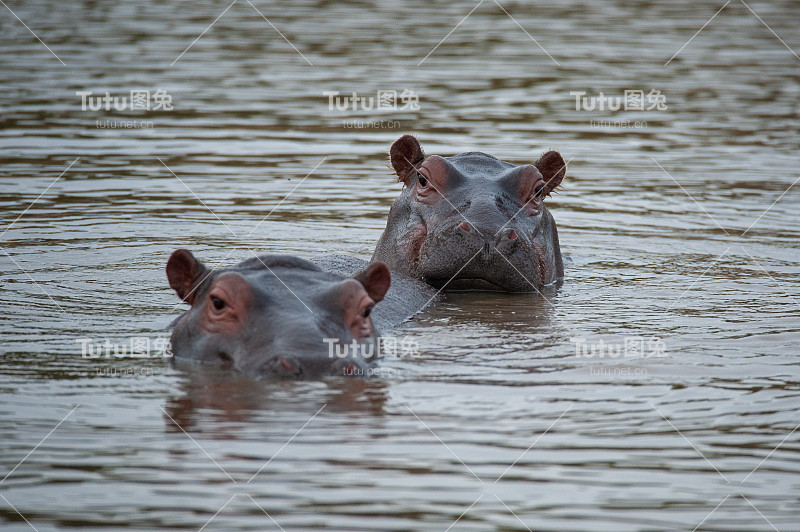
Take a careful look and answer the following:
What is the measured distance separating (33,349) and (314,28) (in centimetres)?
2177

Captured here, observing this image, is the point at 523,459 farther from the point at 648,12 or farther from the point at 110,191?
the point at 648,12

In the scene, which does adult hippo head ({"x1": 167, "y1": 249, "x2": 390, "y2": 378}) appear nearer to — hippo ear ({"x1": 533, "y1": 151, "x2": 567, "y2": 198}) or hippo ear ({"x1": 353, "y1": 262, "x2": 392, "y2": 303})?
hippo ear ({"x1": 353, "y1": 262, "x2": 392, "y2": 303})

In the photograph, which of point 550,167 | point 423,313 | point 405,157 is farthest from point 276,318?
point 550,167

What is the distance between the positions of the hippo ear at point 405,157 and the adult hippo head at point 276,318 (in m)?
3.71

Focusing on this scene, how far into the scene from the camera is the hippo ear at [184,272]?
895cm

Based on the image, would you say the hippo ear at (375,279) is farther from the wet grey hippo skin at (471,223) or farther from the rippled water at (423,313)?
the wet grey hippo skin at (471,223)

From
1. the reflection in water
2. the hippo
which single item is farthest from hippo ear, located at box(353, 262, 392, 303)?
the reflection in water

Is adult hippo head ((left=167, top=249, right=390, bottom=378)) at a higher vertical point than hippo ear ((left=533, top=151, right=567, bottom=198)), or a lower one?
lower

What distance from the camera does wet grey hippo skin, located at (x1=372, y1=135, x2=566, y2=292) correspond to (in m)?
11.6

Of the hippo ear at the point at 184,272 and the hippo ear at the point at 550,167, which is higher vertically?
the hippo ear at the point at 550,167

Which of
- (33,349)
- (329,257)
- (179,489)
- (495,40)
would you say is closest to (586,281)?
(329,257)

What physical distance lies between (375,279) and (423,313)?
203 centimetres

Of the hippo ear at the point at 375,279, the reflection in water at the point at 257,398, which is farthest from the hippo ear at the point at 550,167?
the reflection in water at the point at 257,398

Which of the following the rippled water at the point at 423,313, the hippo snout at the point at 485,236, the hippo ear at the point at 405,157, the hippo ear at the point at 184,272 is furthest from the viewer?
the hippo ear at the point at 405,157
